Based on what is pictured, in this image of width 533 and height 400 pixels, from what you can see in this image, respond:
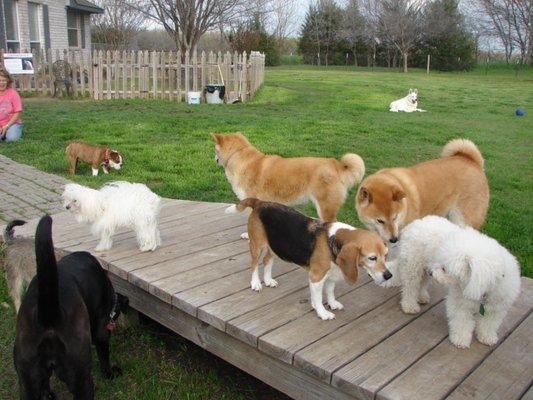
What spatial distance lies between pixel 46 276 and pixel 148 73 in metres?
16.3

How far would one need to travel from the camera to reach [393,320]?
3205 millimetres

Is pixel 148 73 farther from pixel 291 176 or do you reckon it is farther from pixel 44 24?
pixel 291 176

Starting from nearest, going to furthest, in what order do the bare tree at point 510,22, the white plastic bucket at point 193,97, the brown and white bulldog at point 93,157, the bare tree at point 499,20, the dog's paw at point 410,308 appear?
the dog's paw at point 410,308 < the brown and white bulldog at point 93,157 < the white plastic bucket at point 193,97 < the bare tree at point 510,22 < the bare tree at point 499,20

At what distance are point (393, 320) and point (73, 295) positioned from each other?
195 cm

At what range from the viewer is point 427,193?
4.54 meters

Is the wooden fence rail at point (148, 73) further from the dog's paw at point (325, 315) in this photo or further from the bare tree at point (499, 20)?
the bare tree at point (499, 20)

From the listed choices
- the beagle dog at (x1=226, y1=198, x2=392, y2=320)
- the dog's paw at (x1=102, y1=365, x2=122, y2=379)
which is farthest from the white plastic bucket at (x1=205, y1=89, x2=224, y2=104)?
the dog's paw at (x1=102, y1=365, x2=122, y2=379)

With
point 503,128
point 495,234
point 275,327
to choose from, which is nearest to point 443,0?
point 503,128

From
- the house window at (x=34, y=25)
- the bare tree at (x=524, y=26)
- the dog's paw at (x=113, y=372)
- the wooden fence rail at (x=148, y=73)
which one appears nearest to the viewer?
the dog's paw at (x=113, y=372)

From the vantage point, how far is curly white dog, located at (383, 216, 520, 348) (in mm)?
2604

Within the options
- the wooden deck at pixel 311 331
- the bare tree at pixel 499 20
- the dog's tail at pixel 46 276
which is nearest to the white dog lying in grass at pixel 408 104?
the wooden deck at pixel 311 331


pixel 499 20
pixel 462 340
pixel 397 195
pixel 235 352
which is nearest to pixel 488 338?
pixel 462 340

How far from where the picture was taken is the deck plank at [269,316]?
298cm

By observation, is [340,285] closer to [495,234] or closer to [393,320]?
[393,320]
